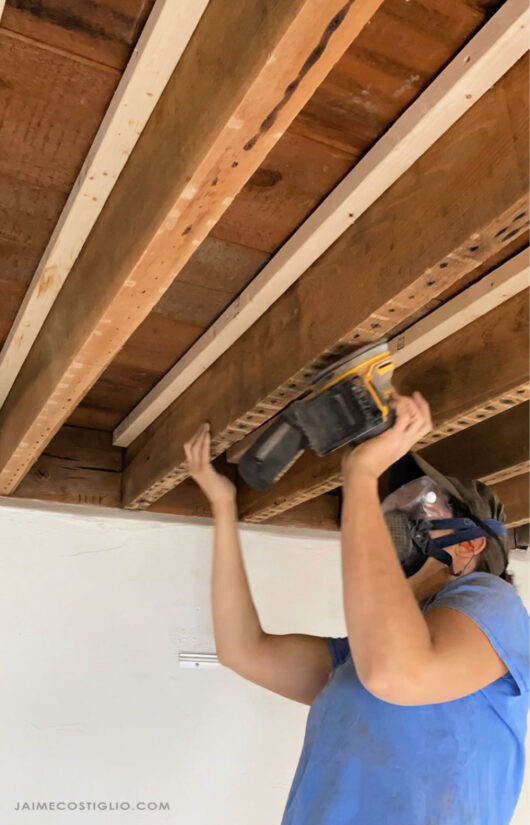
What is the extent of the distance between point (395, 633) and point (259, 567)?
1.45 m

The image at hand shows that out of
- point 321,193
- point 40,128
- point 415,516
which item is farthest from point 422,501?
point 40,128

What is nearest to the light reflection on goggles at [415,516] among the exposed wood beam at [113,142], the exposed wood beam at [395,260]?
the exposed wood beam at [395,260]

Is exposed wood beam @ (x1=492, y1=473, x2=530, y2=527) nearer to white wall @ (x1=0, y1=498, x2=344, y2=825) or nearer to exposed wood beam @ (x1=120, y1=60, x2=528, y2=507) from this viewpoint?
white wall @ (x1=0, y1=498, x2=344, y2=825)

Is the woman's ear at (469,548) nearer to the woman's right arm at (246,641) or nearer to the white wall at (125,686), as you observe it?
the woman's right arm at (246,641)

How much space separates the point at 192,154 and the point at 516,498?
1902mm

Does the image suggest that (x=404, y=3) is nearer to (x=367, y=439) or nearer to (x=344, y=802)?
(x=367, y=439)

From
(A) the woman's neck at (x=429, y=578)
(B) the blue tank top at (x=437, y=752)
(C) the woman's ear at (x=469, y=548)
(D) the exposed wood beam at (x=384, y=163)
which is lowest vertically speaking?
(B) the blue tank top at (x=437, y=752)

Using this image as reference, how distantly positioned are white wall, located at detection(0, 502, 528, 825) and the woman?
100 cm

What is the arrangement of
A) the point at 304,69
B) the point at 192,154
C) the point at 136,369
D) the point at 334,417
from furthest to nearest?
the point at 136,369 → the point at 334,417 → the point at 192,154 → the point at 304,69

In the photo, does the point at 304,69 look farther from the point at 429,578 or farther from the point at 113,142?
the point at 429,578

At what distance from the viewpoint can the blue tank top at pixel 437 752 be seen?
1070 mm

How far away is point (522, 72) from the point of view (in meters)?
0.94

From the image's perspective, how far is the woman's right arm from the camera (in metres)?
1.54

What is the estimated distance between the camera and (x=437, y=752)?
1090 mm
